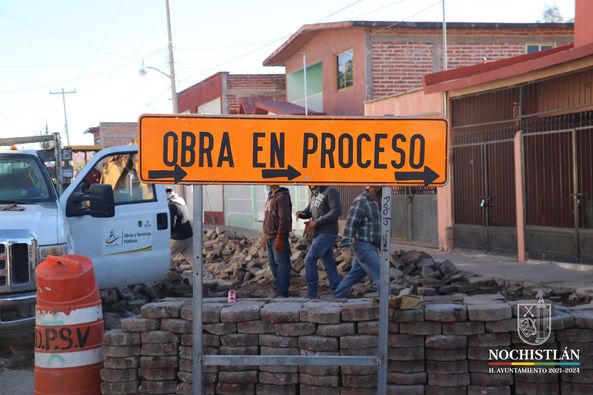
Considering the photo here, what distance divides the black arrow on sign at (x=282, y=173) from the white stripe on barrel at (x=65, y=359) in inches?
82.1

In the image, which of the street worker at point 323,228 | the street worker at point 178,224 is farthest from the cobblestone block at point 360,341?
the street worker at point 178,224

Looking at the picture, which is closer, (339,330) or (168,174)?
(168,174)

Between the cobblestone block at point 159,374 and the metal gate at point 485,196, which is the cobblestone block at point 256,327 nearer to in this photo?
the cobblestone block at point 159,374

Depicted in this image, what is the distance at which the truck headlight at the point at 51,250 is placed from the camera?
7.46 metres

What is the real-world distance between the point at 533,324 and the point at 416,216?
12.4m

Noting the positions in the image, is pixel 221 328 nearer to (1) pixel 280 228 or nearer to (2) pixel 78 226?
(2) pixel 78 226

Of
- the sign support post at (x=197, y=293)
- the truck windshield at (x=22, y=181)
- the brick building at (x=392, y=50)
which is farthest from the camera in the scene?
the brick building at (x=392, y=50)

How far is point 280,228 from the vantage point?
34.3ft

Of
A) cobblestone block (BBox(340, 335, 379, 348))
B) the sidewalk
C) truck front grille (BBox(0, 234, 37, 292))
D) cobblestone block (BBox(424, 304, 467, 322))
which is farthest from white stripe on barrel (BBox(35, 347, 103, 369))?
the sidewalk

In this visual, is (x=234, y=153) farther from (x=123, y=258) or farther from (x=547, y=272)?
(x=547, y=272)

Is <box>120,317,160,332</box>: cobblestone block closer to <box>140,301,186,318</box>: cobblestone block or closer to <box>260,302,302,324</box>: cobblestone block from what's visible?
<box>140,301,186,318</box>: cobblestone block

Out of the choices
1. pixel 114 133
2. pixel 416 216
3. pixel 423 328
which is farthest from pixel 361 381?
pixel 114 133

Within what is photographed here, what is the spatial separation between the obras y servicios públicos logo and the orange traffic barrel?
298 cm

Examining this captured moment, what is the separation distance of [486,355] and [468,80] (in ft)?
32.6
